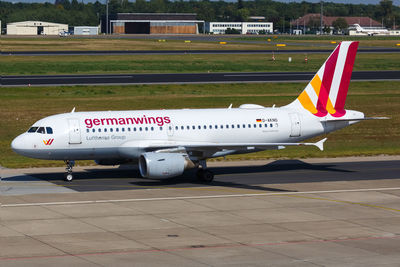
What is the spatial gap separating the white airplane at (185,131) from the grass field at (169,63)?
205 feet

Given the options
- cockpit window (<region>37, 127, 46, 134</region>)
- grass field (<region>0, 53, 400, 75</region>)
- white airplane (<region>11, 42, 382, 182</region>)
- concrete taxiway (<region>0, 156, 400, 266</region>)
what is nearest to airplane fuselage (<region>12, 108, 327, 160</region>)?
white airplane (<region>11, 42, 382, 182</region>)

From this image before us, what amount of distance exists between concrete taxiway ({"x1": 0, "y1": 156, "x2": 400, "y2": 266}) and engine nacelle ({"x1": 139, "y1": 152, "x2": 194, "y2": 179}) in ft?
3.22

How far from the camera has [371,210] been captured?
123ft

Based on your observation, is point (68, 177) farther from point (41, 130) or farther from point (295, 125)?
point (295, 125)

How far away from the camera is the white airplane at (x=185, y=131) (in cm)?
4278

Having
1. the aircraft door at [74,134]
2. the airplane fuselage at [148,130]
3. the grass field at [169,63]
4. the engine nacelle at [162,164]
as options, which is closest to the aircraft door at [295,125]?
the airplane fuselage at [148,130]

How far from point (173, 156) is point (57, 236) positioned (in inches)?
469

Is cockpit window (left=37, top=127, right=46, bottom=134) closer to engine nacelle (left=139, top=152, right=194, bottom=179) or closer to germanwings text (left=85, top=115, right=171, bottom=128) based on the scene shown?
germanwings text (left=85, top=115, right=171, bottom=128)

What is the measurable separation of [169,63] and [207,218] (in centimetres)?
8771

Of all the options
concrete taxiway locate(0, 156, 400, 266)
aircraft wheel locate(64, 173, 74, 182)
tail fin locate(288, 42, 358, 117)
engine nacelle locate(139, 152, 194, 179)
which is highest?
tail fin locate(288, 42, 358, 117)

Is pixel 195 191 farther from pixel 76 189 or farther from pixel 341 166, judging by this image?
pixel 341 166

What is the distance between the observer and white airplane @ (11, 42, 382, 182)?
4278 centimetres

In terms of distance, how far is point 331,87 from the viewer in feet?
160

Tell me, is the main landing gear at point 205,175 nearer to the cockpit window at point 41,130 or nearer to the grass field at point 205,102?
the cockpit window at point 41,130
